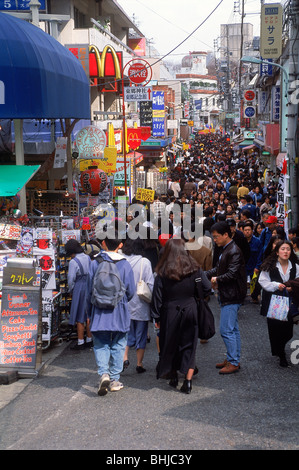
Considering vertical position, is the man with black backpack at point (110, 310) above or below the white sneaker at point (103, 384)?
above

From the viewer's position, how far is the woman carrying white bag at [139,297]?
682 centimetres

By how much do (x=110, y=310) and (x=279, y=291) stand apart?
7.09ft

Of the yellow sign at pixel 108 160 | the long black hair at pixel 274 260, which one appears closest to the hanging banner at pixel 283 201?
the yellow sign at pixel 108 160

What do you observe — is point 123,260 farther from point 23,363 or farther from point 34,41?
point 34,41

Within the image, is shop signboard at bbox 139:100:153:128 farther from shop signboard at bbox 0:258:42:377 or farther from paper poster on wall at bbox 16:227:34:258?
shop signboard at bbox 0:258:42:377

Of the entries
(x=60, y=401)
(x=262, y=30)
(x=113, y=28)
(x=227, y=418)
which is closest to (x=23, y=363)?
(x=60, y=401)

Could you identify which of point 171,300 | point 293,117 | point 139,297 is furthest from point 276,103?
point 171,300

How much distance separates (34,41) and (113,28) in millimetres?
19592

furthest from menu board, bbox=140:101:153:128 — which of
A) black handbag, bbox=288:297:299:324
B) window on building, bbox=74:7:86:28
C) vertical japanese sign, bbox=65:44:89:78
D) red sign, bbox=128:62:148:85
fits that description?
black handbag, bbox=288:297:299:324

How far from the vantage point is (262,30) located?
20.5 meters

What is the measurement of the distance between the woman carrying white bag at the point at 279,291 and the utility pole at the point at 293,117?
545 cm

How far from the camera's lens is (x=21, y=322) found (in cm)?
719

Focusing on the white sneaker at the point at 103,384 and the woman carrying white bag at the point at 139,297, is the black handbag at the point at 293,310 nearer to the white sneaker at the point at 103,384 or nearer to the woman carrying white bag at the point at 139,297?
the woman carrying white bag at the point at 139,297
